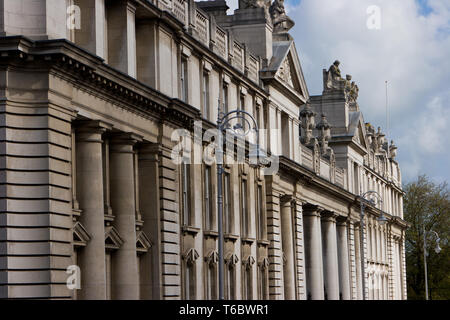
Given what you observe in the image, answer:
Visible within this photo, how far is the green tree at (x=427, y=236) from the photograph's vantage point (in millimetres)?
117938

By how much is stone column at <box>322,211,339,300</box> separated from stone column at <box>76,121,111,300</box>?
4358cm

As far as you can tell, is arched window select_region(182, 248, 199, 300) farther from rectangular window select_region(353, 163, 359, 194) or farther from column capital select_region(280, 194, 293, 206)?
rectangular window select_region(353, 163, 359, 194)

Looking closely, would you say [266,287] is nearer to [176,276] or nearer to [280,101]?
Answer: [280,101]

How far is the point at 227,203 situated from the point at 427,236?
70.2 metres

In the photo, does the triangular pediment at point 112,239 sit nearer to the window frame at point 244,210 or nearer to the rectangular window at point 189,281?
the rectangular window at point 189,281

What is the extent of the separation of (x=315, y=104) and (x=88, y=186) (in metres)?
57.5

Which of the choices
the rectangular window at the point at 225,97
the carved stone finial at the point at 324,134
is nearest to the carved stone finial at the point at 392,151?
the carved stone finial at the point at 324,134

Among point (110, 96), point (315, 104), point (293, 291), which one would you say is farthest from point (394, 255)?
point (110, 96)

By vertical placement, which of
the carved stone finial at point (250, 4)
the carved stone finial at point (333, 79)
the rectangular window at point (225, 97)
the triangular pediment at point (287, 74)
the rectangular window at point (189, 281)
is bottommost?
the rectangular window at point (189, 281)

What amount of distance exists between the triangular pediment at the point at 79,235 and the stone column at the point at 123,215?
3.58m

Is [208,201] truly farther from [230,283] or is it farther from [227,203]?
[230,283]

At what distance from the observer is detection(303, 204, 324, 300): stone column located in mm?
71125

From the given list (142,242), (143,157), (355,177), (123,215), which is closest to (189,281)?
(142,242)

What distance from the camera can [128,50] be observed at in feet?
125
